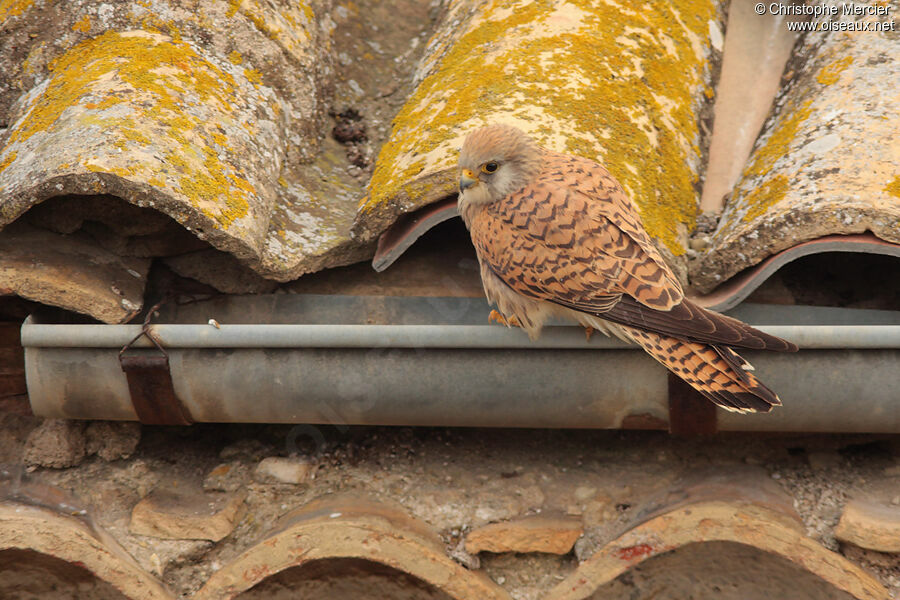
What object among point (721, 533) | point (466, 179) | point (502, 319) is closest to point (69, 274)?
point (466, 179)

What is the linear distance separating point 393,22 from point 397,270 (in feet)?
5.57

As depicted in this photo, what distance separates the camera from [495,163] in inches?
91.7

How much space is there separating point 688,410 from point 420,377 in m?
0.76

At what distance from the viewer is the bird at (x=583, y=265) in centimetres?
203

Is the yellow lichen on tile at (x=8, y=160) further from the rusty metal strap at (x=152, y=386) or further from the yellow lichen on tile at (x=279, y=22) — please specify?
the yellow lichen on tile at (x=279, y=22)

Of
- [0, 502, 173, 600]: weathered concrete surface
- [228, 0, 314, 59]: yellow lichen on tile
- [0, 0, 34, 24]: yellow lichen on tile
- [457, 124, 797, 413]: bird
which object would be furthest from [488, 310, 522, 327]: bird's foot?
[0, 0, 34, 24]: yellow lichen on tile

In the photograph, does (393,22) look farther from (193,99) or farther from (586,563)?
(586,563)

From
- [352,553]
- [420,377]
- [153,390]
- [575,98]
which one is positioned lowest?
[352,553]

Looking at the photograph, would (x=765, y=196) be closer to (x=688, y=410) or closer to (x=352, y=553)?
(x=688, y=410)

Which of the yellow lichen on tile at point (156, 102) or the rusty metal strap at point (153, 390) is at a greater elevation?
the yellow lichen on tile at point (156, 102)

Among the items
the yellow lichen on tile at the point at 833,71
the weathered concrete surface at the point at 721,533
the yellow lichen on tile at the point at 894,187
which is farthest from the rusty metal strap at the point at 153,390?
the yellow lichen on tile at the point at 833,71

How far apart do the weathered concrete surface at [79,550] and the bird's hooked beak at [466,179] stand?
1499 mm

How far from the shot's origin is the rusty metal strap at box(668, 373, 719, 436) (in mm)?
2182

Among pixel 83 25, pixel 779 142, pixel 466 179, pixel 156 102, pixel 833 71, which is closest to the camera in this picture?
pixel 466 179
